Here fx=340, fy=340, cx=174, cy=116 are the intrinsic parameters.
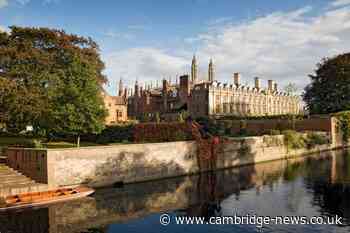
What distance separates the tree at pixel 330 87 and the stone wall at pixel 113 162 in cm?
3481

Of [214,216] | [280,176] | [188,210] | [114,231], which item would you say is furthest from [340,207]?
[114,231]

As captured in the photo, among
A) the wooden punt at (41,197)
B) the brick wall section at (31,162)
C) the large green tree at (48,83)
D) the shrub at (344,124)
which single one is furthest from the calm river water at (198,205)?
the shrub at (344,124)

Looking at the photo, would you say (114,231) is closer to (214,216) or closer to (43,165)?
(214,216)

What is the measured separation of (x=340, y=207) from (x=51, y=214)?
47.7 ft

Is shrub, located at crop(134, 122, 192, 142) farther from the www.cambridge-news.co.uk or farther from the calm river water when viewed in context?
the www.cambridge-news.co.uk

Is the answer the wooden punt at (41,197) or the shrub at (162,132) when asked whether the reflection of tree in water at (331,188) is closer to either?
the shrub at (162,132)

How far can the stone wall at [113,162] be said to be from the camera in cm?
2069

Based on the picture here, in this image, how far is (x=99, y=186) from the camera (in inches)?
881

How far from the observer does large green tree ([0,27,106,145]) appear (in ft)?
96.3

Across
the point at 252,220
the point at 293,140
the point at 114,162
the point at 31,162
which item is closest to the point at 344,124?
the point at 293,140

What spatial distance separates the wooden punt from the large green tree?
9420 millimetres

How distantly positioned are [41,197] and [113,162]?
222 inches

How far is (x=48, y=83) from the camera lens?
124 feet

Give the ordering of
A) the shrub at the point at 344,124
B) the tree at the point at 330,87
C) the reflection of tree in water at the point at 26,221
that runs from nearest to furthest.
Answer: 1. the reflection of tree in water at the point at 26,221
2. the shrub at the point at 344,124
3. the tree at the point at 330,87
